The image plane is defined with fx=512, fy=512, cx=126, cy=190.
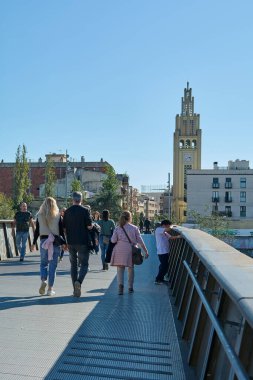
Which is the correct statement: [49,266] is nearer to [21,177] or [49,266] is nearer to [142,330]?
[142,330]

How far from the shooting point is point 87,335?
607 centimetres

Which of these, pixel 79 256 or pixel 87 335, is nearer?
pixel 87 335

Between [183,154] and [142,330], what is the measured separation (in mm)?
131717

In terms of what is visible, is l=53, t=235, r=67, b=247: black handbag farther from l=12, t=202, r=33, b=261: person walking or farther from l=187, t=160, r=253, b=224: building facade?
l=187, t=160, r=253, b=224: building facade

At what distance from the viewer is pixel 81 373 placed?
4703 mm

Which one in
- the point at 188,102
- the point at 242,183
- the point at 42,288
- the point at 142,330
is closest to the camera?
the point at 142,330

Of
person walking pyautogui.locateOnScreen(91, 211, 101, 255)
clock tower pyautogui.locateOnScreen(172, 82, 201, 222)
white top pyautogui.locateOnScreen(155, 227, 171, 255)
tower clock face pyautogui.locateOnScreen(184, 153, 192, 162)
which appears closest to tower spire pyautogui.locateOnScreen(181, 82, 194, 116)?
clock tower pyautogui.locateOnScreen(172, 82, 201, 222)

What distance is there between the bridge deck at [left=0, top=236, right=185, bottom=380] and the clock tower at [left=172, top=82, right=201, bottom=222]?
120 m

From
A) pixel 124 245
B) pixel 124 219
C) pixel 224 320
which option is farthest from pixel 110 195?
pixel 224 320

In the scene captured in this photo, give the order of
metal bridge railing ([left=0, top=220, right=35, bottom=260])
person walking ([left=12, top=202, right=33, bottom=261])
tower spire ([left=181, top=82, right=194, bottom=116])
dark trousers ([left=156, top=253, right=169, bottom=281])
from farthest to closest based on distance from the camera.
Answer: tower spire ([left=181, top=82, right=194, bottom=116]), metal bridge railing ([left=0, top=220, right=35, bottom=260]), person walking ([left=12, top=202, right=33, bottom=261]), dark trousers ([left=156, top=253, right=169, bottom=281])

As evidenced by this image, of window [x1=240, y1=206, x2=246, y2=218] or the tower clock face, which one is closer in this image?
window [x1=240, y1=206, x2=246, y2=218]

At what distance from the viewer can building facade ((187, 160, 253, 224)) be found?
106 m

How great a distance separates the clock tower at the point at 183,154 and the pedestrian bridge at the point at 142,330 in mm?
120550

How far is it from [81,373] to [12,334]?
156 centimetres
